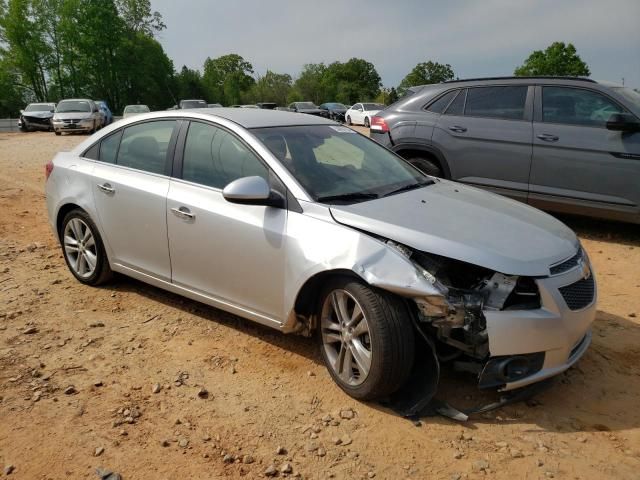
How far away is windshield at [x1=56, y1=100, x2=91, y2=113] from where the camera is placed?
77.8ft

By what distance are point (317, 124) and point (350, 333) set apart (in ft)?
6.02

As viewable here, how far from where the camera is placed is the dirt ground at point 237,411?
2566 millimetres

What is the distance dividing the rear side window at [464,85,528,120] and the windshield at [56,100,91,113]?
21239 mm

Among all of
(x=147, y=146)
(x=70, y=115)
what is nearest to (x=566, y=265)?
(x=147, y=146)

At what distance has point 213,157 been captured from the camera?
3.71m

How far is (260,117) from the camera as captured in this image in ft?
13.1

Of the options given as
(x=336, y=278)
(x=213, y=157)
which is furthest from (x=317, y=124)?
(x=336, y=278)

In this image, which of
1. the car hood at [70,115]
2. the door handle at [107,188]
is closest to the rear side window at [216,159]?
the door handle at [107,188]

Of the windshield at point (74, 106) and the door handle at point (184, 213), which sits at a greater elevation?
the windshield at point (74, 106)

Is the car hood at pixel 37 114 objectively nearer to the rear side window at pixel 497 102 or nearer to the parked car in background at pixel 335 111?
the parked car in background at pixel 335 111

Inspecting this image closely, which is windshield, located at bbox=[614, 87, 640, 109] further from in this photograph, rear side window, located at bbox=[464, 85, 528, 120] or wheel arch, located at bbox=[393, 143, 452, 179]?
wheel arch, located at bbox=[393, 143, 452, 179]

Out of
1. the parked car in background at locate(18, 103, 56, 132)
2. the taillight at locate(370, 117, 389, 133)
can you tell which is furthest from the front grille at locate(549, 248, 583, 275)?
the parked car in background at locate(18, 103, 56, 132)

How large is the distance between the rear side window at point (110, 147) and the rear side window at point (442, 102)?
164 inches

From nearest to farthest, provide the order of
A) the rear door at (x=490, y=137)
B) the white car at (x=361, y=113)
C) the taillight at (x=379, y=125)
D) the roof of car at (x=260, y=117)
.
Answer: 1. the roof of car at (x=260, y=117)
2. the rear door at (x=490, y=137)
3. the taillight at (x=379, y=125)
4. the white car at (x=361, y=113)
